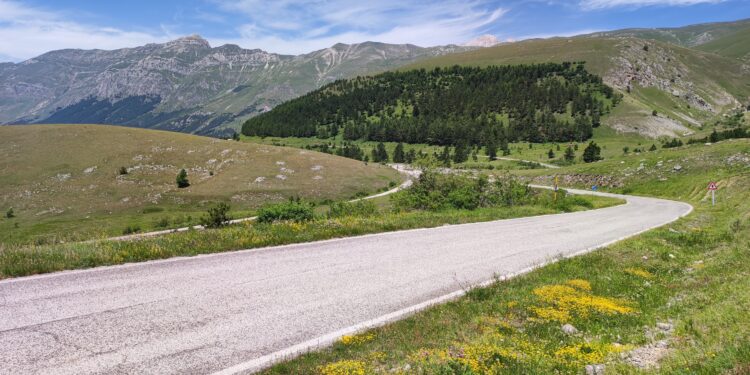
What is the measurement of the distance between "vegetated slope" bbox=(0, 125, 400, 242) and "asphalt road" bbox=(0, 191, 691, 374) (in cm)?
4524

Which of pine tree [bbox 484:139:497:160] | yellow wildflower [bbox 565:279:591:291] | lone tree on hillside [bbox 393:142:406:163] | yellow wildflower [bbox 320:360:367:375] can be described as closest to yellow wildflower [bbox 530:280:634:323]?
yellow wildflower [bbox 565:279:591:291]

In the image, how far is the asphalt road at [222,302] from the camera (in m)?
5.91

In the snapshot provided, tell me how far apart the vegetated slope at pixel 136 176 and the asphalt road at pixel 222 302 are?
45.2m

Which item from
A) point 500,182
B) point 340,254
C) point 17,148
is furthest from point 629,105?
point 17,148

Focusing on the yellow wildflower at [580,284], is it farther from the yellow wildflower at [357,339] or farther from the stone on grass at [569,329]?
the yellow wildflower at [357,339]

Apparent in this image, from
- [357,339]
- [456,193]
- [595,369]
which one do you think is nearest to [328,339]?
[357,339]

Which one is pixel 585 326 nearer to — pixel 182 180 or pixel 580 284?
pixel 580 284

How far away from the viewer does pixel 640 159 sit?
5803 centimetres

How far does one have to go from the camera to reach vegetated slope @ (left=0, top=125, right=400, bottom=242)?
192ft

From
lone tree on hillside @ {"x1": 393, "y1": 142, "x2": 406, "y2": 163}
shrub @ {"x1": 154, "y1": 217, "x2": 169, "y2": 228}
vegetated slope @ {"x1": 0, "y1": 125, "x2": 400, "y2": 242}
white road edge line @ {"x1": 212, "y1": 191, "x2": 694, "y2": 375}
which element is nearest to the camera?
white road edge line @ {"x1": 212, "y1": 191, "x2": 694, "y2": 375}

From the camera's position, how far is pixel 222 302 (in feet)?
26.8

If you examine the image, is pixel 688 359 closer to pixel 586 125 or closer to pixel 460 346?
pixel 460 346

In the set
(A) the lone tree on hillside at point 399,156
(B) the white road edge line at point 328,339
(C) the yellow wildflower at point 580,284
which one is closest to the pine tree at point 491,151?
(A) the lone tree on hillside at point 399,156

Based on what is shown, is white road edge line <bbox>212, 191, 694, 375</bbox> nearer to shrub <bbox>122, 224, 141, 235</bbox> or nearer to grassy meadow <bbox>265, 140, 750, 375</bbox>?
grassy meadow <bbox>265, 140, 750, 375</bbox>
